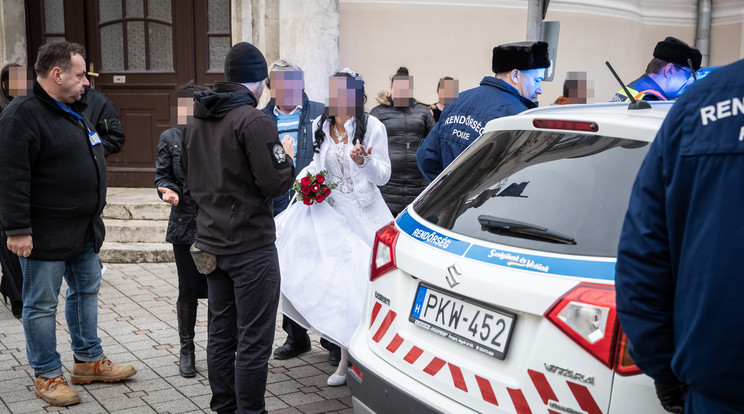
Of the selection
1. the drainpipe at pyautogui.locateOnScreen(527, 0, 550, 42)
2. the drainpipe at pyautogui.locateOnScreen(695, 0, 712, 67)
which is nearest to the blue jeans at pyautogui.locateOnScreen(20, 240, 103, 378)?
the drainpipe at pyautogui.locateOnScreen(527, 0, 550, 42)

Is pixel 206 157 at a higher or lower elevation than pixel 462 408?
higher

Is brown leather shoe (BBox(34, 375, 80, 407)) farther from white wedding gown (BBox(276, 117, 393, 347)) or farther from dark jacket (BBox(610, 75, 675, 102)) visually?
dark jacket (BBox(610, 75, 675, 102))

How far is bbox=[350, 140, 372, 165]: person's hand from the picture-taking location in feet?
15.2

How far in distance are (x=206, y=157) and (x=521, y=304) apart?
194 cm

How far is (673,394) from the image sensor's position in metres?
2.13

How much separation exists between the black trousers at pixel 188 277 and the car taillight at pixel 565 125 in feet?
8.82

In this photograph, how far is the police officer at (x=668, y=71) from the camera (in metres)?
6.06

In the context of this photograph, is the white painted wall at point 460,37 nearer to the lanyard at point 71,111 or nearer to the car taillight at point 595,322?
the lanyard at point 71,111

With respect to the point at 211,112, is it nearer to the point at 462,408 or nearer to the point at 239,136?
the point at 239,136

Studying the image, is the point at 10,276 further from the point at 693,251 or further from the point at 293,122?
the point at 693,251

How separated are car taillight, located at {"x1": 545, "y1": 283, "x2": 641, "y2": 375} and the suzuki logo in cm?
41

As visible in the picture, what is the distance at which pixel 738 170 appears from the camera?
5.88 feet

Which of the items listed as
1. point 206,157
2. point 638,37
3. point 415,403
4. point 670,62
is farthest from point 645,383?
point 638,37

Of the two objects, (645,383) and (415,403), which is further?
(415,403)
